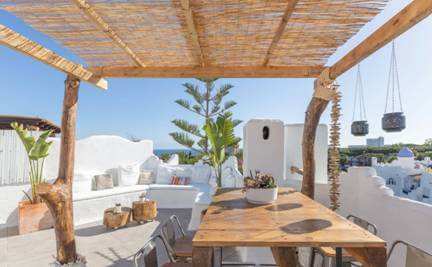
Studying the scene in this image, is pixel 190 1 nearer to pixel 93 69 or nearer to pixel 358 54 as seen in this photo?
pixel 358 54

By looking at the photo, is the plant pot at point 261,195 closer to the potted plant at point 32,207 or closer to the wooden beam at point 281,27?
the wooden beam at point 281,27

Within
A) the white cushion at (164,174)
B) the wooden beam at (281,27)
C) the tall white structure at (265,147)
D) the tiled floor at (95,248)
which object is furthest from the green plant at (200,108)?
the wooden beam at (281,27)

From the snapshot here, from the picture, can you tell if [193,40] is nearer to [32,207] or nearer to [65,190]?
[65,190]

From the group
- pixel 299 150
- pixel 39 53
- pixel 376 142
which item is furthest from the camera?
pixel 376 142

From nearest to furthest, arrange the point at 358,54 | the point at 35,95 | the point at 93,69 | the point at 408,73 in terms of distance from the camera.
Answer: the point at 358,54 → the point at 93,69 → the point at 408,73 → the point at 35,95

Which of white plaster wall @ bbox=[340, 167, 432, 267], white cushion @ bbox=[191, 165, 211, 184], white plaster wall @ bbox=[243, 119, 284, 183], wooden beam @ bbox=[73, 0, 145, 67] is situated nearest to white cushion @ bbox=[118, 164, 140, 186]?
white cushion @ bbox=[191, 165, 211, 184]

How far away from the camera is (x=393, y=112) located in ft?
10.6

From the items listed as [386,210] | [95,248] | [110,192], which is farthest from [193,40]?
[110,192]

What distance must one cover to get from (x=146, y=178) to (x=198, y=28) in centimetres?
485

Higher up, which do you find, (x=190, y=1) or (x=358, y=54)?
(x=190, y=1)

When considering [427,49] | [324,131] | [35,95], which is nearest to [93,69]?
[324,131]

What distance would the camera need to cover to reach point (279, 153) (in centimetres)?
425

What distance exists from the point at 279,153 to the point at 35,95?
30.8ft

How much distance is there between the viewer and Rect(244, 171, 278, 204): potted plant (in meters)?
2.16
